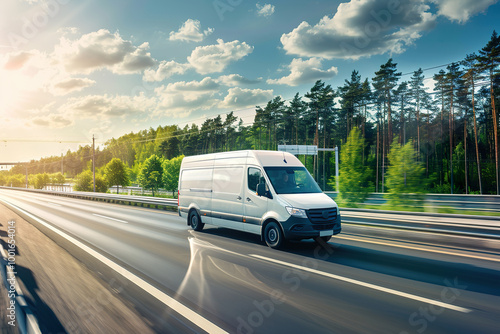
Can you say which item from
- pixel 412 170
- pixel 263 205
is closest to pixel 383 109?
pixel 412 170

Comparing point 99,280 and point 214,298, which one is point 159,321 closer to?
point 214,298

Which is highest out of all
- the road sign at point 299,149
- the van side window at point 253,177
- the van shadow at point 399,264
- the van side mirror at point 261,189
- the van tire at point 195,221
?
the road sign at point 299,149

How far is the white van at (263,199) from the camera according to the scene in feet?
27.5

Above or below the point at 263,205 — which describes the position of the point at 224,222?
below

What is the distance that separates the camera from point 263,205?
356 inches

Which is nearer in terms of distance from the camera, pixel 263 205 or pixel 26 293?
pixel 26 293

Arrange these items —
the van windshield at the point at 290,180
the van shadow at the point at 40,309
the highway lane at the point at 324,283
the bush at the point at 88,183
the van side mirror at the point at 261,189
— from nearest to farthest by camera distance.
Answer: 1. the van shadow at the point at 40,309
2. the highway lane at the point at 324,283
3. the van side mirror at the point at 261,189
4. the van windshield at the point at 290,180
5. the bush at the point at 88,183

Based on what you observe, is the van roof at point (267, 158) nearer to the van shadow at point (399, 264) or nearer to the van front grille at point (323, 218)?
the van front grille at point (323, 218)

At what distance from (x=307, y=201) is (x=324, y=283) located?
3.05m

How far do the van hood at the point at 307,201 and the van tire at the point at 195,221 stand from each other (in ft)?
13.7

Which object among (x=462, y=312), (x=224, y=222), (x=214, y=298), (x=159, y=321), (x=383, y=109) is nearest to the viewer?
(x=159, y=321)

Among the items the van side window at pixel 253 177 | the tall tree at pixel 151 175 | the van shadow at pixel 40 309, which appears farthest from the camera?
the tall tree at pixel 151 175

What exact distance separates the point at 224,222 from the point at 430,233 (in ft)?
21.2

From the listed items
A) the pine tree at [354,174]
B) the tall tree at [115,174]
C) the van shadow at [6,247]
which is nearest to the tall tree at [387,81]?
the pine tree at [354,174]
